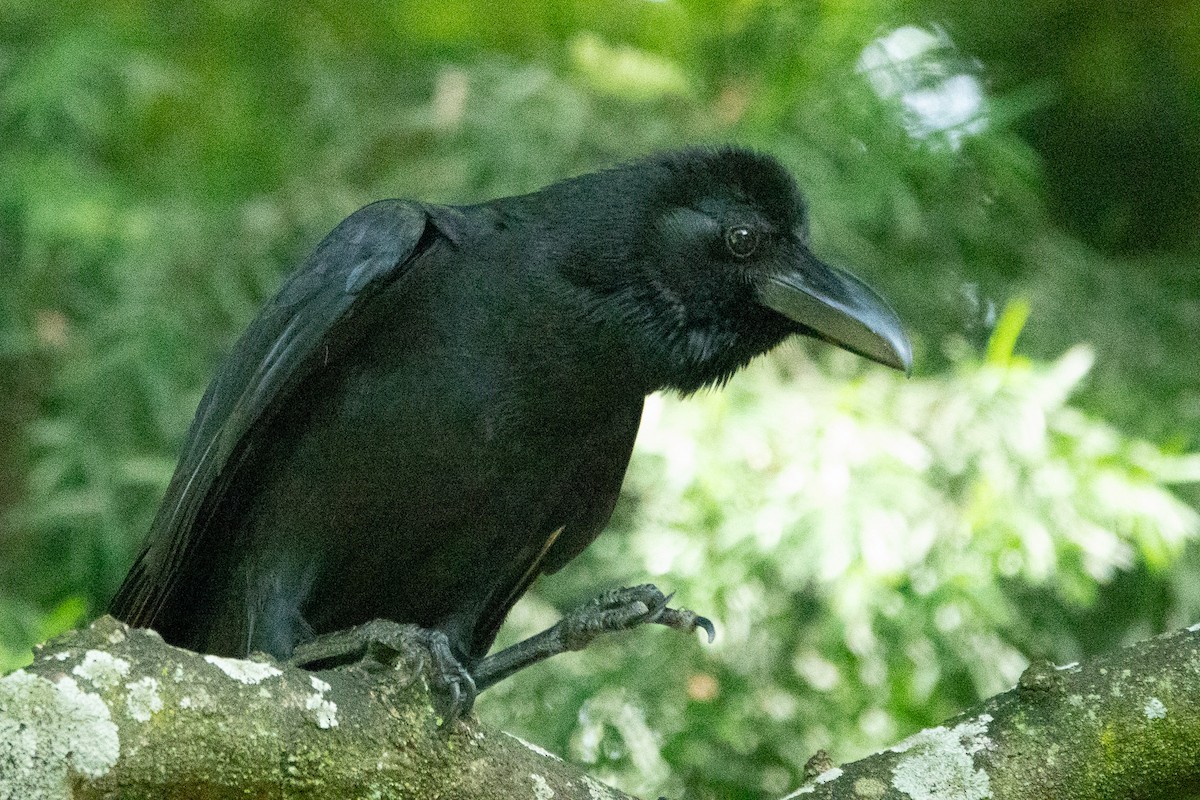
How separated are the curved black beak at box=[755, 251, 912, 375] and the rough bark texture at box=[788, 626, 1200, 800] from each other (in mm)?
901

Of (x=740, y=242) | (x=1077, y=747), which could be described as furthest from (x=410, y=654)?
(x=740, y=242)

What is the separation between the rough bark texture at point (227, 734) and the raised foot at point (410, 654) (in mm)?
34

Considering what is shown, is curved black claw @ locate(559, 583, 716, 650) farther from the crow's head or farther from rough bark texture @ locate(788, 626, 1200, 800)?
the crow's head

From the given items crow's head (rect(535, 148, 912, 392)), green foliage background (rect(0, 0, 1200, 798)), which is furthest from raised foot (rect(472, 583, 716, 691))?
green foliage background (rect(0, 0, 1200, 798))

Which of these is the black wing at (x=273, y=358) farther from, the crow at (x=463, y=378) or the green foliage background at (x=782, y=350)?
the green foliage background at (x=782, y=350)

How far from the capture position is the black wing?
3.28 m

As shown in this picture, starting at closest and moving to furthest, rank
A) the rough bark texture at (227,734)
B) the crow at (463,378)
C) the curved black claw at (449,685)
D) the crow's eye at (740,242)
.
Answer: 1. the rough bark texture at (227,734)
2. the curved black claw at (449,685)
3. the crow at (463,378)
4. the crow's eye at (740,242)

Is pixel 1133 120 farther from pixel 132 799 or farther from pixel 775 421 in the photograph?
pixel 132 799

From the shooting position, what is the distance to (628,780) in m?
4.30

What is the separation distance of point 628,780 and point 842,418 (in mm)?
1257

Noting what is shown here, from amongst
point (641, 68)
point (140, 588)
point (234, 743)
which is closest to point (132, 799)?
point (234, 743)

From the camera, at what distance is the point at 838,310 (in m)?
3.40

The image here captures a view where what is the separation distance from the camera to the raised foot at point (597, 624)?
2.91m

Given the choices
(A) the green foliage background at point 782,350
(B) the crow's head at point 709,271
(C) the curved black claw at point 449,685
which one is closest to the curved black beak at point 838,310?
(B) the crow's head at point 709,271
